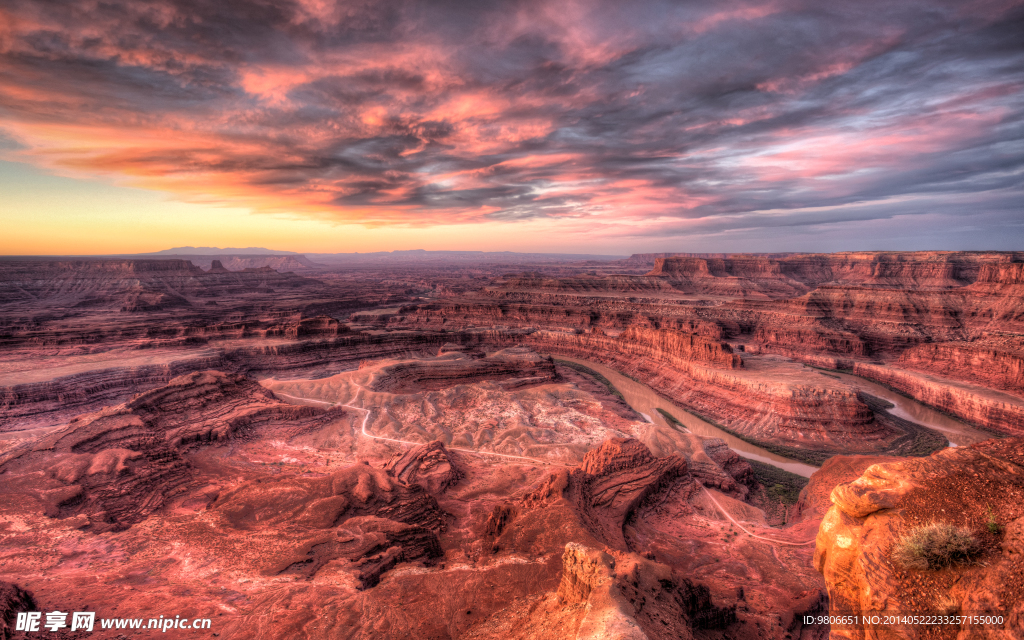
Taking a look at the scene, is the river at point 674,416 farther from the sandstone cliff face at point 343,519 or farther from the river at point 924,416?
the sandstone cliff face at point 343,519

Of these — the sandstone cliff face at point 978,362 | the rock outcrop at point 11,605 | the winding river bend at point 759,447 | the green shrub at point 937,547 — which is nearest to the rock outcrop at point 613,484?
the green shrub at point 937,547

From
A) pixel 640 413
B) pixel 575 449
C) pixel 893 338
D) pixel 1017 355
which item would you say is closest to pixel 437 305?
pixel 640 413

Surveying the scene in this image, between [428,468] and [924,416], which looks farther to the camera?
[924,416]

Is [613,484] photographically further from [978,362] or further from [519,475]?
[978,362]

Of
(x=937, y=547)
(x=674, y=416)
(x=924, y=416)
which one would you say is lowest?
(x=674, y=416)

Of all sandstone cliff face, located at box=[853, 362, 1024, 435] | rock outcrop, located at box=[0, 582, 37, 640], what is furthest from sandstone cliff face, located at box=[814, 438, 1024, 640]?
sandstone cliff face, located at box=[853, 362, 1024, 435]

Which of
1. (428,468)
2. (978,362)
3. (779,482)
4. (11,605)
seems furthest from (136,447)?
(978,362)

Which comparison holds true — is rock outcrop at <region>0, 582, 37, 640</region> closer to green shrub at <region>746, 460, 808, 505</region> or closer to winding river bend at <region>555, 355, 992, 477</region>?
green shrub at <region>746, 460, 808, 505</region>
